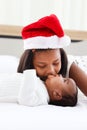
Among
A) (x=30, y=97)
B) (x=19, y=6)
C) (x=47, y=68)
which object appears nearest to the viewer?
(x=30, y=97)

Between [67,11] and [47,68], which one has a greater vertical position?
[67,11]

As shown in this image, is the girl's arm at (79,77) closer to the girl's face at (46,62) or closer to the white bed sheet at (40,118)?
the girl's face at (46,62)

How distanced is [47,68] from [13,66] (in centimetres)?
41

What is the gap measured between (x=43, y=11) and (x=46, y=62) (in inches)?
36.3

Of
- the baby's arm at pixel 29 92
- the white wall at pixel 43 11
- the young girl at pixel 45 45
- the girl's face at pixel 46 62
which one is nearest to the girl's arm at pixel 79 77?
the young girl at pixel 45 45

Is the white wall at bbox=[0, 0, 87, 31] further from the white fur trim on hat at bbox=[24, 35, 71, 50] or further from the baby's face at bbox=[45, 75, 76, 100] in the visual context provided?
the baby's face at bbox=[45, 75, 76, 100]

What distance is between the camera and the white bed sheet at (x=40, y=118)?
2.66 ft

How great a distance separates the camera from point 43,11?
6.63ft

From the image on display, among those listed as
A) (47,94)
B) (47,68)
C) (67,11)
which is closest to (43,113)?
(47,94)

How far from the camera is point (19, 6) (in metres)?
1.97

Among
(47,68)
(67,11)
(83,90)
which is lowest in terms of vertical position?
(83,90)

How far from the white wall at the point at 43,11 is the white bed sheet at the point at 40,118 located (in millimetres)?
1119

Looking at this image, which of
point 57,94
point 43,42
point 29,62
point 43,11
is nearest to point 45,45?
point 43,42

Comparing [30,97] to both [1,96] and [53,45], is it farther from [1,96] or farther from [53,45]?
[53,45]
